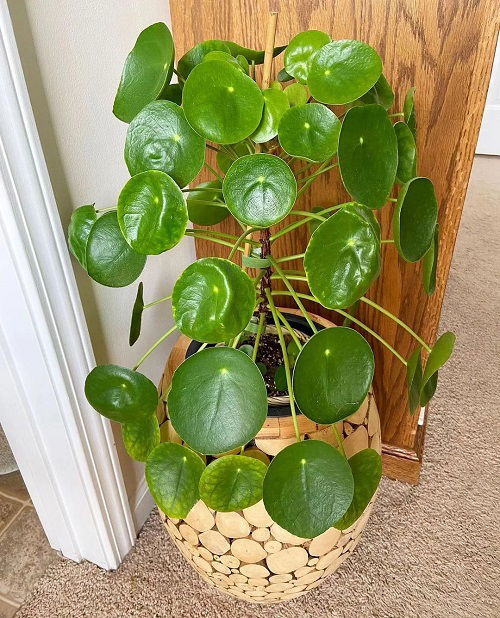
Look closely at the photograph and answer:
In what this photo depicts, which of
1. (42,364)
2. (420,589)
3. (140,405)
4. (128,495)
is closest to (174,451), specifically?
(140,405)

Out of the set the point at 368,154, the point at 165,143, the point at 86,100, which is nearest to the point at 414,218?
the point at 368,154

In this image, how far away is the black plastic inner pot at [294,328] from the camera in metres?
0.85

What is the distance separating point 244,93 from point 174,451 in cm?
50

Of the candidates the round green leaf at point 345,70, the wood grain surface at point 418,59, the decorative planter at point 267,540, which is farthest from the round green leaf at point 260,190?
the wood grain surface at point 418,59

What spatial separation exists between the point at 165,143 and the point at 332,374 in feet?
1.18

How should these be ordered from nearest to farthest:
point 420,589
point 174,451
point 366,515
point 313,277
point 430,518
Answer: point 313,277 < point 174,451 < point 366,515 < point 420,589 < point 430,518

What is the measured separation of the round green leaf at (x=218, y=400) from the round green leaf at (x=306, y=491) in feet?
0.26

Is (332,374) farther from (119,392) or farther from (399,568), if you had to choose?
(399,568)

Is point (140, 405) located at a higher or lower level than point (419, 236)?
lower

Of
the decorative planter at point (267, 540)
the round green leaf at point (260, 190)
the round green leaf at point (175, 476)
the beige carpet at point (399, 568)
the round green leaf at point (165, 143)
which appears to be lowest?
the beige carpet at point (399, 568)

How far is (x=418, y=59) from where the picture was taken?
908mm

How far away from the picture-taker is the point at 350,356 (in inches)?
27.9

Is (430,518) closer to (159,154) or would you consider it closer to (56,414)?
(56,414)

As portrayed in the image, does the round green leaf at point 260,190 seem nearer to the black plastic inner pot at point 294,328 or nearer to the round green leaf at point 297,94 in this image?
the round green leaf at point 297,94
